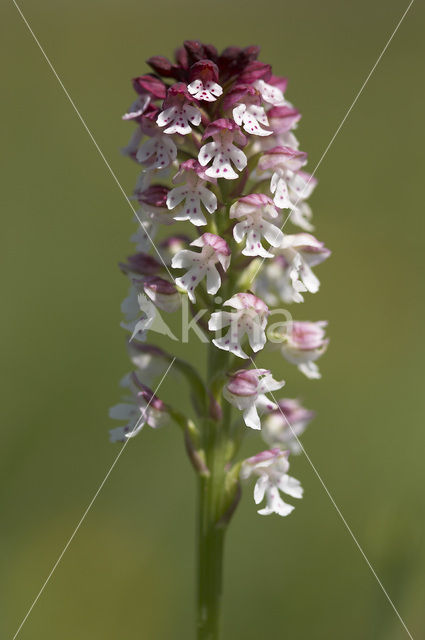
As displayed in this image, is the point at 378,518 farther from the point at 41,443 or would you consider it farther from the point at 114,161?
the point at 114,161

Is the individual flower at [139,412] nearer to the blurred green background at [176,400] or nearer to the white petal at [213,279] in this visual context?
the white petal at [213,279]

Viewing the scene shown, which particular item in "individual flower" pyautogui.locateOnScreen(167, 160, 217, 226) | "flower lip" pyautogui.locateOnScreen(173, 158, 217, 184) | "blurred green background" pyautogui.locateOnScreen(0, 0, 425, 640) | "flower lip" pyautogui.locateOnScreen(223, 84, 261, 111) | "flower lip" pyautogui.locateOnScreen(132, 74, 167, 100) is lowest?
"blurred green background" pyautogui.locateOnScreen(0, 0, 425, 640)

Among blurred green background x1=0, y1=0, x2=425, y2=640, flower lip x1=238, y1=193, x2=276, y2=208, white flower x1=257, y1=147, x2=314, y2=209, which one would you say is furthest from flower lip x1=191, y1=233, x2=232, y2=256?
blurred green background x1=0, y1=0, x2=425, y2=640

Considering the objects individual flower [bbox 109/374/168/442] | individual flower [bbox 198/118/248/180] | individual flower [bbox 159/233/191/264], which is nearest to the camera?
individual flower [bbox 198/118/248/180]

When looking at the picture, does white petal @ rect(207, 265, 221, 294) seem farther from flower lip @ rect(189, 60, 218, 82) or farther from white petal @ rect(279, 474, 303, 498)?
white petal @ rect(279, 474, 303, 498)

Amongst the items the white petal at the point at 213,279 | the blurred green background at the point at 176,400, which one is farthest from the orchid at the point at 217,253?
the blurred green background at the point at 176,400

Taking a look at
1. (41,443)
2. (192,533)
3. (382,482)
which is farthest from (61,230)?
(382,482)
